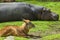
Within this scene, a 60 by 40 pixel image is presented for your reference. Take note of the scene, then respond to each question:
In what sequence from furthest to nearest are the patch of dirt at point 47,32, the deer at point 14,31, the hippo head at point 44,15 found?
the hippo head at point 44,15 → the patch of dirt at point 47,32 → the deer at point 14,31

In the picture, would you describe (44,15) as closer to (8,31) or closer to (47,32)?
(47,32)

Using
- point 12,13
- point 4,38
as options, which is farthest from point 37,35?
point 12,13

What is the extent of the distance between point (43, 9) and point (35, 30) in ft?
9.57

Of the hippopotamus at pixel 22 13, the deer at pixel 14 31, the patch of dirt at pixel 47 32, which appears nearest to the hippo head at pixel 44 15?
the hippopotamus at pixel 22 13

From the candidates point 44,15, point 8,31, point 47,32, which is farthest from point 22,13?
point 8,31

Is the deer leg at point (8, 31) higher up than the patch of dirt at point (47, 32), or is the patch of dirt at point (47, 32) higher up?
the deer leg at point (8, 31)

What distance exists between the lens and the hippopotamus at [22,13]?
12.0 m

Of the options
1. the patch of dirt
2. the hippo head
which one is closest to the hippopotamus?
the hippo head

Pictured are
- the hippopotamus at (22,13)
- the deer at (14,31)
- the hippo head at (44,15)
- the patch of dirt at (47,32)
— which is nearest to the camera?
the deer at (14,31)

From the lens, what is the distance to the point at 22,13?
1205 centimetres

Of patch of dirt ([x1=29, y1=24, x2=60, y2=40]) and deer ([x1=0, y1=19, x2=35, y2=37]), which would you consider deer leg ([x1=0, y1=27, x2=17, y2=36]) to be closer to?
deer ([x1=0, y1=19, x2=35, y2=37])

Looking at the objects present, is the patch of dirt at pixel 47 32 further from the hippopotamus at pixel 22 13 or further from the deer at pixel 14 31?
the hippopotamus at pixel 22 13

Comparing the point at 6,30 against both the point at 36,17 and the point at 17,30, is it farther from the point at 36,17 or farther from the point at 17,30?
the point at 36,17

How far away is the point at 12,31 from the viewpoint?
8305 millimetres
